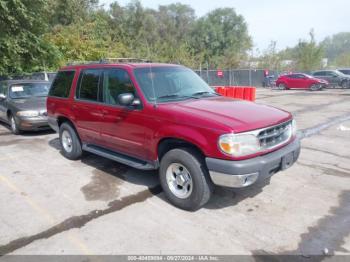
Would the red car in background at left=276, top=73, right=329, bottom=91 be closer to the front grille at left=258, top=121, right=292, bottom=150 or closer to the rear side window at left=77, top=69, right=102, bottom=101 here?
the front grille at left=258, top=121, right=292, bottom=150

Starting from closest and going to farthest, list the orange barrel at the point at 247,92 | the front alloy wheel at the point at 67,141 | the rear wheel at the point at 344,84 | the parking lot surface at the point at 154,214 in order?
the parking lot surface at the point at 154,214, the front alloy wheel at the point at 67,141, the orange barrel at the point at 247,92, the rear wheel at the point at 344,84

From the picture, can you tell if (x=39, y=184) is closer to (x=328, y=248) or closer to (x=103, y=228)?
(x=103, y=228)

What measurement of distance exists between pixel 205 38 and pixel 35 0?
141 feet

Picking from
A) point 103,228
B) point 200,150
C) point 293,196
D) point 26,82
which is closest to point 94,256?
point 103,228

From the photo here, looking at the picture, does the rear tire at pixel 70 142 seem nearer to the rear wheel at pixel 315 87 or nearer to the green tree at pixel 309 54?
the rear wheel at pixel 315 87

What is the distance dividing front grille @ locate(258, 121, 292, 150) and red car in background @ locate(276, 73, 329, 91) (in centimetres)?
2222

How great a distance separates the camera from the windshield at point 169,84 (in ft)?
14.9

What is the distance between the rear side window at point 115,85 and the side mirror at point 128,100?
7.5 inches

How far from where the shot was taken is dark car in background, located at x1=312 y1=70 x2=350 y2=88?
24.9 m

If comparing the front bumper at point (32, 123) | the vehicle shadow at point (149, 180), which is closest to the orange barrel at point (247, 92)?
the front bumper at point (32, 123)

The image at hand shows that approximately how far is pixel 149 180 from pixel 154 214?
1.18m

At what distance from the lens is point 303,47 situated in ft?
137

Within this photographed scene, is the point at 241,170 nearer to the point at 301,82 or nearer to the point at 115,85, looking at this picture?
the point at 115,85

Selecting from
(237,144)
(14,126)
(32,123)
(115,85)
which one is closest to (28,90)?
(14,126)
